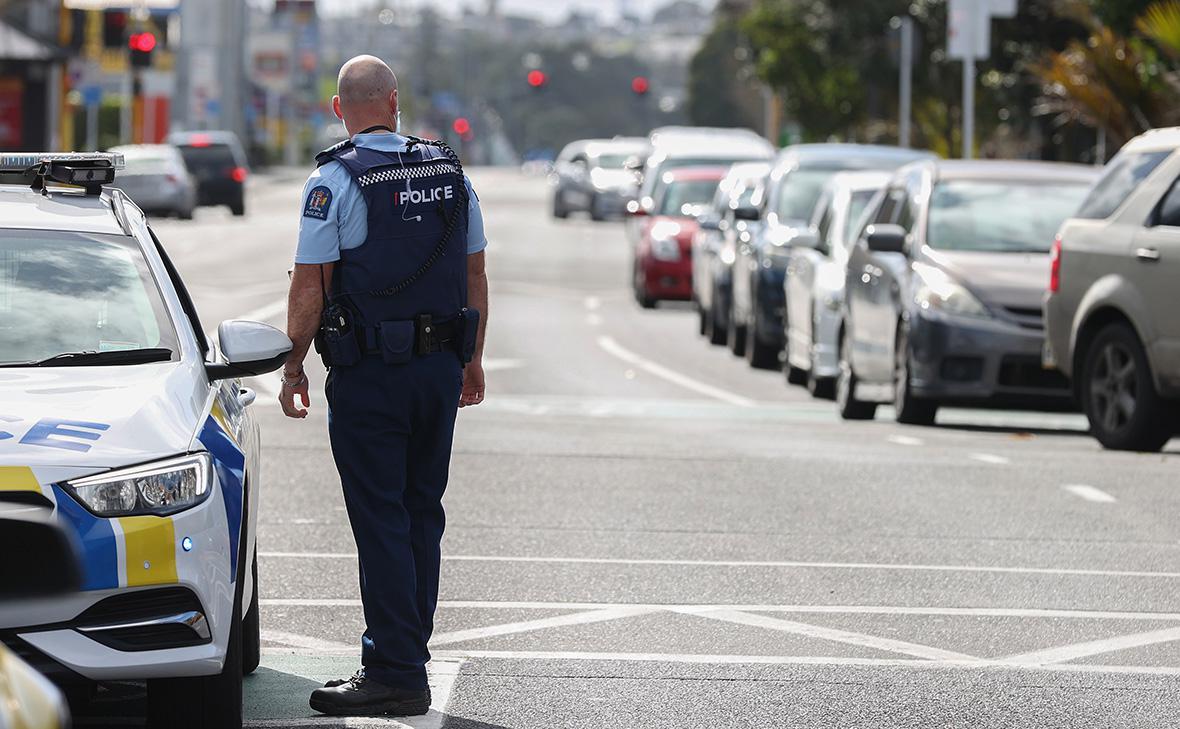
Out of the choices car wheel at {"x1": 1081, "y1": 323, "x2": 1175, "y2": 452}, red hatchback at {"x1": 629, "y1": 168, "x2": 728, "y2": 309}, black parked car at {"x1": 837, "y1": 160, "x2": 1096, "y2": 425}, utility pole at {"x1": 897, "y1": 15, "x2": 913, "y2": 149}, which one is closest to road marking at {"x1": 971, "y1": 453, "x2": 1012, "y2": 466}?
car wheel at {"x1": 1081, "y1": 323, "x2": 1175, "y2": 452}

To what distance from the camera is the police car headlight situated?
18.6ft

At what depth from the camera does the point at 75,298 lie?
22.3 feet

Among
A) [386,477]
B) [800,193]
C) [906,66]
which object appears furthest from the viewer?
[906,66]

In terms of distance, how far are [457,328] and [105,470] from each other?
4.28 feet

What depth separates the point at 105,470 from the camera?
5703 millimetres

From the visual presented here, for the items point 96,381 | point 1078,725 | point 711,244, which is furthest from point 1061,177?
point 96,381

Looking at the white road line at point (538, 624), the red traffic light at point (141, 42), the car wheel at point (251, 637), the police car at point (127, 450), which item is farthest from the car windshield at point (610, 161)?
the police car at point (127, 450)

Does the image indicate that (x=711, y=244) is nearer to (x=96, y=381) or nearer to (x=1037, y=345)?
(x=1037, y=345)

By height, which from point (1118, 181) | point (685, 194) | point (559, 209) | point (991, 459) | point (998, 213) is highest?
point (1118, 181)

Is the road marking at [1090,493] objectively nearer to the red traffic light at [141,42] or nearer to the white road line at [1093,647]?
the white road line at [1093,647]

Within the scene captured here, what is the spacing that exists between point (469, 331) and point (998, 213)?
10.2 meters

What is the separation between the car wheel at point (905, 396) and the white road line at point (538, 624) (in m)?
7.13

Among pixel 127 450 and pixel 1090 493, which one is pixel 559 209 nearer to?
pixel 1090 493

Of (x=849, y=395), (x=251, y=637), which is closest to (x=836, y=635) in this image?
(x=251, y=637)
